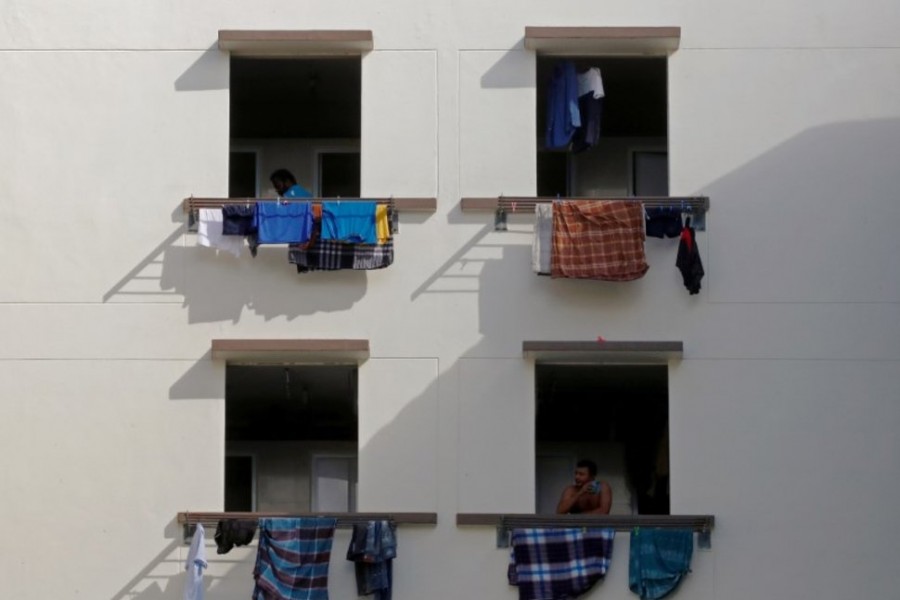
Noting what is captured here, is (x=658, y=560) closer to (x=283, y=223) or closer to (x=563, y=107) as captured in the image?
(x=563, y=107)

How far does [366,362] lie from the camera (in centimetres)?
2311

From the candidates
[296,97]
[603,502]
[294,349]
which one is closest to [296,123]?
[296,97]

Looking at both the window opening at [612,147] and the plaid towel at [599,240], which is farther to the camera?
the window opening at [612,147]

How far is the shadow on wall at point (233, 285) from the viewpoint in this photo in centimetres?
2323

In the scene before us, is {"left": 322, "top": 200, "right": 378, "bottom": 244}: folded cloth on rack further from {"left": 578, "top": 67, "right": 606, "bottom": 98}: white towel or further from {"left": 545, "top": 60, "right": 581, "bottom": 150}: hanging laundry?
{"left": 578, "top": 67, "right": 606, "bottom": 98}: white towel

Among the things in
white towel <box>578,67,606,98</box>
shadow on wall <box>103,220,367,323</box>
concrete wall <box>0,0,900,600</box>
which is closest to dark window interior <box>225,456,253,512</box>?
concrete wall <box>0,0,900,600</box>

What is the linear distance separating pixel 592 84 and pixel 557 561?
501 centimetres

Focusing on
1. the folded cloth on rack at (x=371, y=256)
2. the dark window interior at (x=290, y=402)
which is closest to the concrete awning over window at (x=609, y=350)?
the folded cloth on rack at (x=371, y=256)

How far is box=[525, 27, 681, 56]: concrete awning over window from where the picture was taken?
23.6m

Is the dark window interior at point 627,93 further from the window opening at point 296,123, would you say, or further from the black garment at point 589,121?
the window opening at point 296,123

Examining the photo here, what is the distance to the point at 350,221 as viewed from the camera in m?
23.1

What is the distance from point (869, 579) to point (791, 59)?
17.7 feet

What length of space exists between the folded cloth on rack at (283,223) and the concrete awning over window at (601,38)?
9.66 feet

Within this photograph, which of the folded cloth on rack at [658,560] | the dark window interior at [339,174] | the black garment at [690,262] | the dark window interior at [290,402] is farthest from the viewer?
the dark window interior at [339,174]
